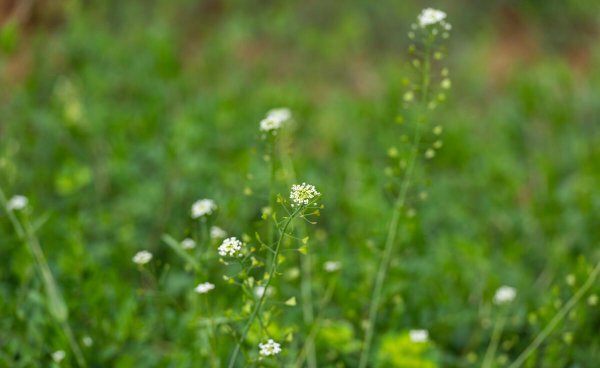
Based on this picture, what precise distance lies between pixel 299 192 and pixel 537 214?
2.14 metres

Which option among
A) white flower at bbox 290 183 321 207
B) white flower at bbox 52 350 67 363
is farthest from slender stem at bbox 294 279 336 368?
white flower at bbox 290 183 321 207

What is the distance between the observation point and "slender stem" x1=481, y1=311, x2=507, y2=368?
87.3 inches

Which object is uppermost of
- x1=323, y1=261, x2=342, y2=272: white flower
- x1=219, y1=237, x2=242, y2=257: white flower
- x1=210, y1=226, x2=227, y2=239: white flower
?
x1=323, y1=261, x2=342, y2=272: white flower

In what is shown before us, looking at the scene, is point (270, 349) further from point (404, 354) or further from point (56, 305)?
point (56, 305)

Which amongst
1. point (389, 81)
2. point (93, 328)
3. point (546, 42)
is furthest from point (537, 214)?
point (546, 42)

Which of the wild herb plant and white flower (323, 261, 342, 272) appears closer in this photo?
the wild herb plant

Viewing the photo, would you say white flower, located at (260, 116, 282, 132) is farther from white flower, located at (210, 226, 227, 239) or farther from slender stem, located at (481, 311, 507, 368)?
slender stem, located at (481, 311, 507, 368)

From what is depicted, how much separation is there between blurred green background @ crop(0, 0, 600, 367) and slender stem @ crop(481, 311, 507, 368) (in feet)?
0.18

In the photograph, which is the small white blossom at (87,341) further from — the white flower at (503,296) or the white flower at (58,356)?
the white flower at (503,296)

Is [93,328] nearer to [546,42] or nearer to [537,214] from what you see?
[537,214]

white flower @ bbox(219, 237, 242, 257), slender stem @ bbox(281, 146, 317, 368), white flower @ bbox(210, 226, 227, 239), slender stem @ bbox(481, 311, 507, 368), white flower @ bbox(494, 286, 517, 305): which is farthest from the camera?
white flower @ bbox(494, 286, 517, 305)

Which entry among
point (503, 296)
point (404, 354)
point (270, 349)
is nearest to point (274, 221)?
point (270, 349)

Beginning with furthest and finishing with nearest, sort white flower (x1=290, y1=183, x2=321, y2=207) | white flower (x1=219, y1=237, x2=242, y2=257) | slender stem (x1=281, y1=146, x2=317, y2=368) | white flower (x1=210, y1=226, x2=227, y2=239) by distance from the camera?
slender stem (x1=281, y1=146, x2=317, y2=368), white flower (x1=210, y1=226, x2=227, y2=239), white flower (x1=219, y1=237, x2=242, y2=257), white flower (x1=290, y1=183, x2=321, y2=207)

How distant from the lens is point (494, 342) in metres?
2.36
